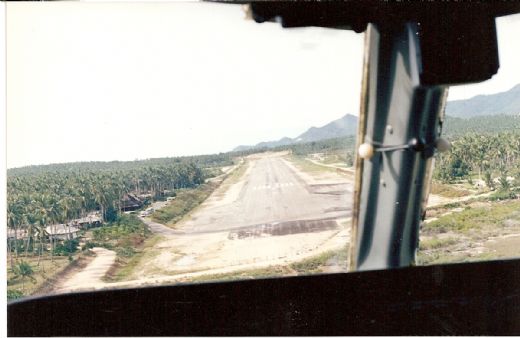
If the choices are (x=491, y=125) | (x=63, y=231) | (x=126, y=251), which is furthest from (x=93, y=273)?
(x=491, y=125)

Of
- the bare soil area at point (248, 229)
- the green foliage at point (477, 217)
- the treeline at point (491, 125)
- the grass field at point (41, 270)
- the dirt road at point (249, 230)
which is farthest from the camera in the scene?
the dirt road at point (249, 230)

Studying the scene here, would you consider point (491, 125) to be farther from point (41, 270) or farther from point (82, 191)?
point (41, 270)

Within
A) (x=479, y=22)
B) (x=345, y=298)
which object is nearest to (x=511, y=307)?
(x=345, y=298)

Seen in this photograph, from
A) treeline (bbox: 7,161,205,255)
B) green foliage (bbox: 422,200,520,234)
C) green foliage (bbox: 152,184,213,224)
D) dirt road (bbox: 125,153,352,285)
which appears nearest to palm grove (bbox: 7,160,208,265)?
treeline (bbox: 7,161,205,255)

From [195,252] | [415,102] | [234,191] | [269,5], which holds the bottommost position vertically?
[195,252]

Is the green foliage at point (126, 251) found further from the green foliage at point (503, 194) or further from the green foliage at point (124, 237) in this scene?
the green foliage at point (503, 194)

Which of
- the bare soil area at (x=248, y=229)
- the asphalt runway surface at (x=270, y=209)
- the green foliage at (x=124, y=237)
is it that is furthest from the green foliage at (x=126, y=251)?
the asphalt runway surface at (x=270, y=209)

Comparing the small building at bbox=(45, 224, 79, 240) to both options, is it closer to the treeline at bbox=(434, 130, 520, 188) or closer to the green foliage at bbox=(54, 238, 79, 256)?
the green foliage at bbox=(54, 238, 79, 256)

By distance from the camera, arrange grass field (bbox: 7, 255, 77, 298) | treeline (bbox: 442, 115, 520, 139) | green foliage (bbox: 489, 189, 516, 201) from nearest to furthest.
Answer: treeline (bbox: 442, 115, 520, 139)
green foliage (bbox: 489, 189, 516, 201)
grass field (bbox: 7, 255, 77, 298)

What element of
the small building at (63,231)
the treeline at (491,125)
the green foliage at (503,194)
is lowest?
the small building at (63,231)

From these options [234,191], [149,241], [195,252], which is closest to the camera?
[234,191]

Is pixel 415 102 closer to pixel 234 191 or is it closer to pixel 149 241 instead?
pixel 234 191
